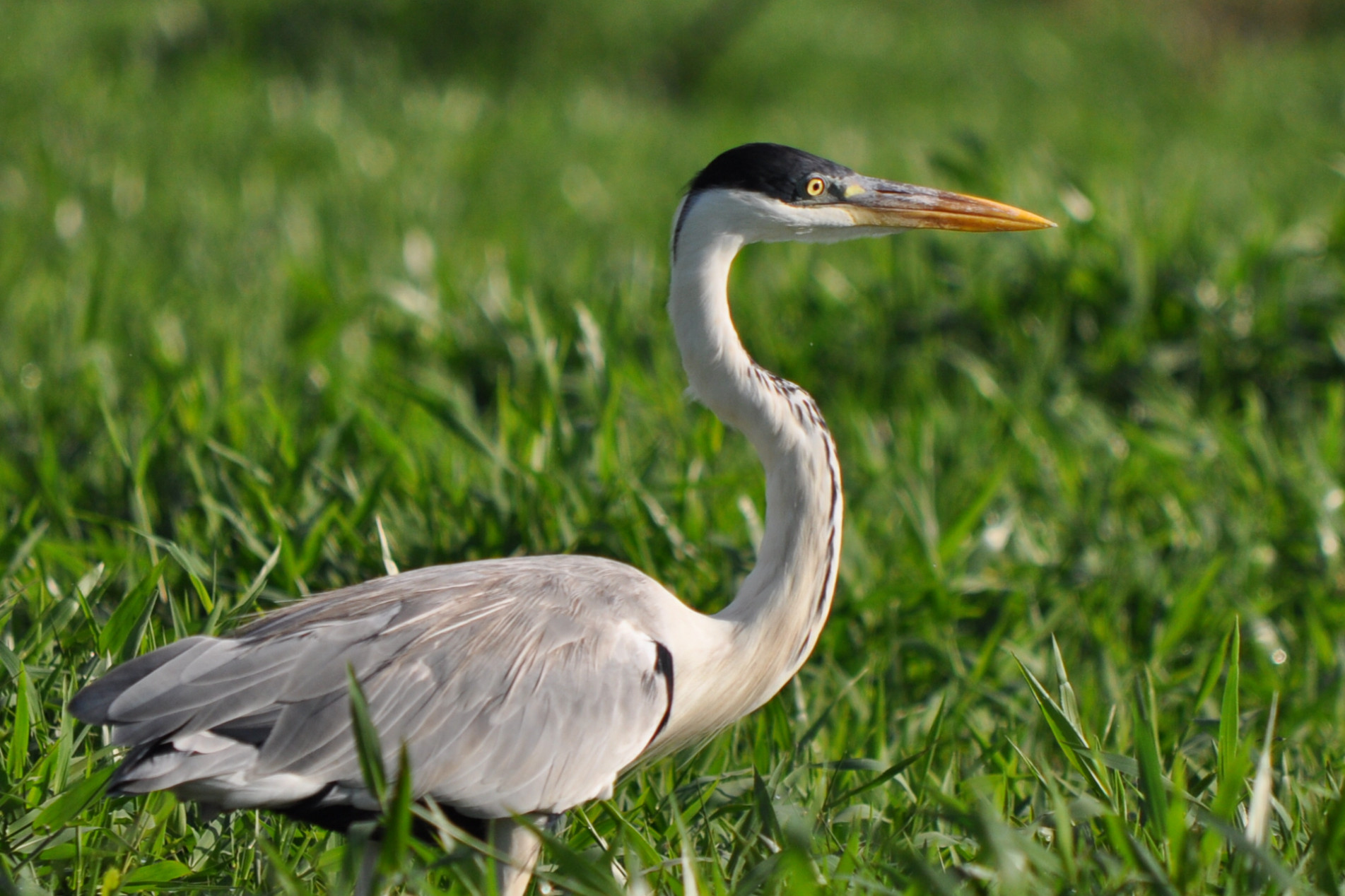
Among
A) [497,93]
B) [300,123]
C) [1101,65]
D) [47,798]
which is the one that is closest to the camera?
[47,798]

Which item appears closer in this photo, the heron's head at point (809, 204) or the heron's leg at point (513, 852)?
the heron's leg at point (513, 852)

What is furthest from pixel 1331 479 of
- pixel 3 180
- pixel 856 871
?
pixel 3 180

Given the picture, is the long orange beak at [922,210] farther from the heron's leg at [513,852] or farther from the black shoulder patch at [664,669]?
the heron's leg at [513,852]

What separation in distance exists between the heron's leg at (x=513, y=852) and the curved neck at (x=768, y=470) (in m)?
0.49

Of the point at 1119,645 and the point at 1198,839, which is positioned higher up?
the point at 1198,839

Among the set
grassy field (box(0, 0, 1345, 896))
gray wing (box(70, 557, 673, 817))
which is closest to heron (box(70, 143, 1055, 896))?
gray wing (box(70, 557, 673, 817))

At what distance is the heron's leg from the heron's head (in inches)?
45.9

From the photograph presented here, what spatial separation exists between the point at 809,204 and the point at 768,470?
0.57 m

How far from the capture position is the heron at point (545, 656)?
218cm

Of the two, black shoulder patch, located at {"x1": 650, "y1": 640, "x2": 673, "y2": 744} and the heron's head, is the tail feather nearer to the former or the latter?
black shoulder patch, located at {"x1": 650, "y1": 640, "x2": 673, "y2": 744}

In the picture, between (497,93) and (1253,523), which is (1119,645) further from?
(497,93)

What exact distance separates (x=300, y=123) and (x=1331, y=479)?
21.2ft

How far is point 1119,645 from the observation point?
11.1 ft

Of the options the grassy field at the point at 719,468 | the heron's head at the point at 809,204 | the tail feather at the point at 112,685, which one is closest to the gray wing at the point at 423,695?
the tail feather at the point at 112,685
